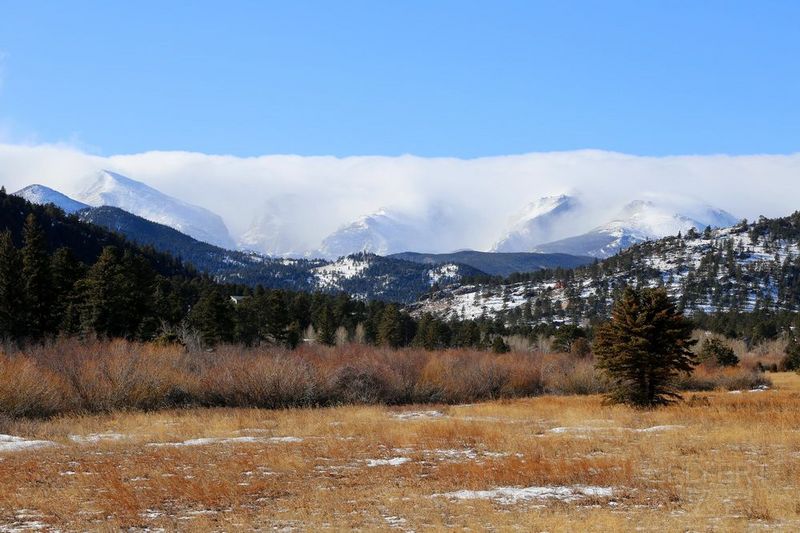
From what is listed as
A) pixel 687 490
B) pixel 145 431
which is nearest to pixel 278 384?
pixel 145 431

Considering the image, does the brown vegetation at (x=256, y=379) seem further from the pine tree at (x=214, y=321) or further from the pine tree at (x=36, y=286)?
the pine tree at (x=214, y=321)

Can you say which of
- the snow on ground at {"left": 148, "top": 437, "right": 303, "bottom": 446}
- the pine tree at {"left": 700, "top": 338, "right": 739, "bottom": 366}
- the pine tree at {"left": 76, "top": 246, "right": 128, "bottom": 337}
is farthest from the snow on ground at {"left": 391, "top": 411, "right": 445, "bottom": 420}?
the pine tree at {"left": 700, "top": 338, "right": 739, "bottom": 366}

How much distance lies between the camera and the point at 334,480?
64.3 feet

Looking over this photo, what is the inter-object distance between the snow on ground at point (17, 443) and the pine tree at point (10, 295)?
47.3 m

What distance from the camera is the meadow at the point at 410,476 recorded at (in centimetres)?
1440

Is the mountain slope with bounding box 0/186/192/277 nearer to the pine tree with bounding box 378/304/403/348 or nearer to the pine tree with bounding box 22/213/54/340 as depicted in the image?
the pine tree with bounding box 378/304/403/348

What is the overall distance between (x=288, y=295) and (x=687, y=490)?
159228mm

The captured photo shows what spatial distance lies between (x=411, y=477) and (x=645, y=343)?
26.1 meters

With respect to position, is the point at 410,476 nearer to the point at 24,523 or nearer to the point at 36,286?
the point at 24,523

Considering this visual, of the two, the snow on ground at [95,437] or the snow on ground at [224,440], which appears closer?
the snow on ground at [224,440]

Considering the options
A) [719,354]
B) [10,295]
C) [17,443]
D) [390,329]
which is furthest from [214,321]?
[17,443]

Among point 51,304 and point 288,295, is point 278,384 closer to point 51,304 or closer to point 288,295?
point 51,304

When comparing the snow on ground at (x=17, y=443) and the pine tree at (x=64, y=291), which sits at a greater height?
the pine tree at (x=64, y=291)

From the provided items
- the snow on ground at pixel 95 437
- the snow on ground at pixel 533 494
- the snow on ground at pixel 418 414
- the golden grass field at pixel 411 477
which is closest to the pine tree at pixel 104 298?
the snow on ground at pixel 418 414
